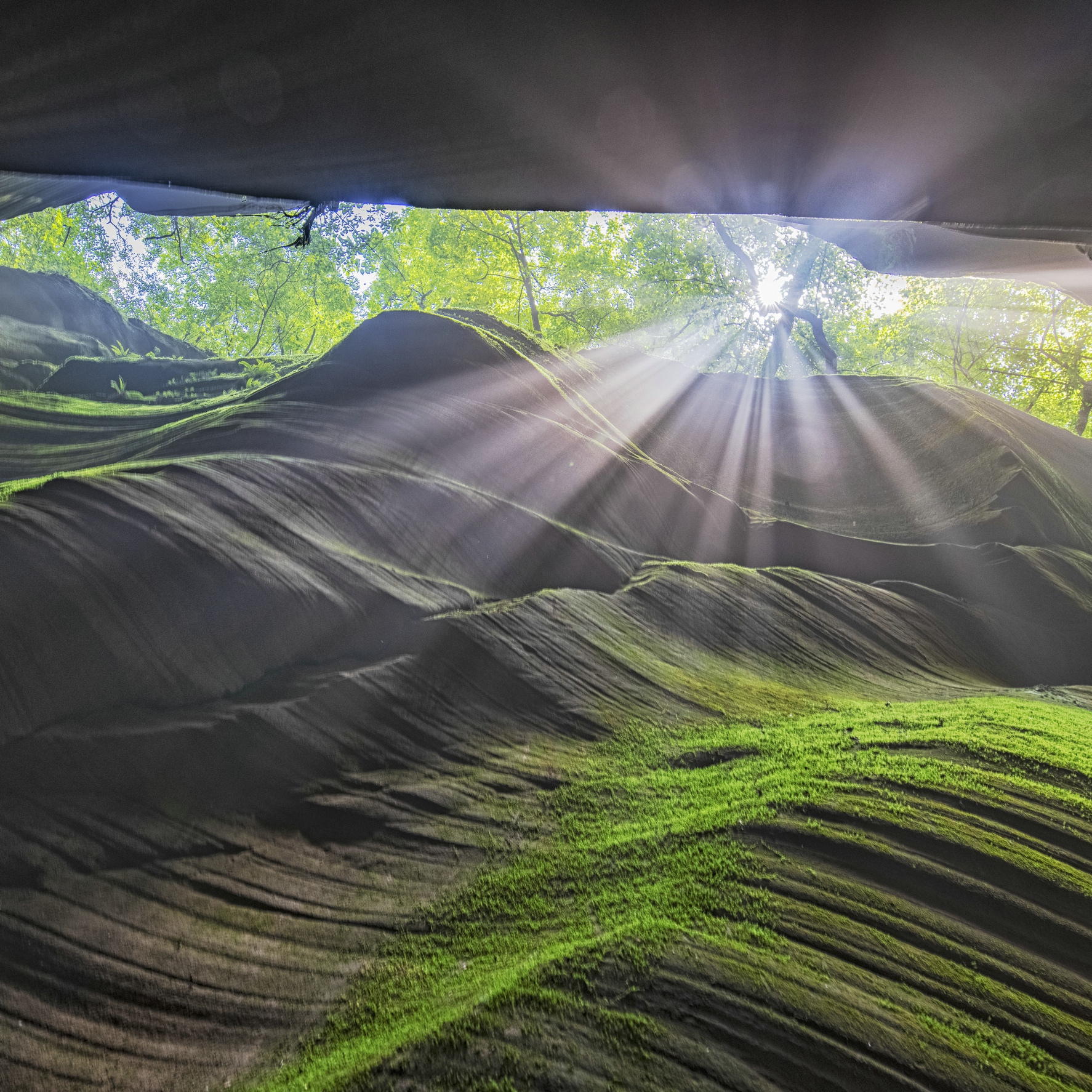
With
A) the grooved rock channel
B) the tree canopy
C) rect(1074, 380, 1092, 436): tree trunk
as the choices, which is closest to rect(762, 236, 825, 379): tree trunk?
the tree canopy

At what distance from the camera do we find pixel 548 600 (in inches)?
240

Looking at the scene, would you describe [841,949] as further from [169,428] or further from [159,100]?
[169,428]

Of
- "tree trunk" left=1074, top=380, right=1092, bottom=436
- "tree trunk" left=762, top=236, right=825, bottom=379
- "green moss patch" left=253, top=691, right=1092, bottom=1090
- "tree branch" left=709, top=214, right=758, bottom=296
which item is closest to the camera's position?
"green moss patch" left=253, top=691, right=1092, bottom=1090

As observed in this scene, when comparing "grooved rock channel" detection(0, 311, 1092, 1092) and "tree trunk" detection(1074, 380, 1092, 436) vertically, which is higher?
"tree trunk" detection(1074, 380, 1092, 436)

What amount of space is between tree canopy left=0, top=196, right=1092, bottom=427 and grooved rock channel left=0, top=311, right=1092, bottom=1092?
16352mm

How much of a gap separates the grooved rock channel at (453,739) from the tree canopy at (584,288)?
1635 centimetres

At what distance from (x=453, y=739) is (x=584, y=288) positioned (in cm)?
2570

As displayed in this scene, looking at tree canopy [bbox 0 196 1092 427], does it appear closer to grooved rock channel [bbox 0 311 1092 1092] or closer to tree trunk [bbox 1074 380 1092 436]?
tree trunk [bbox 1074 380 1092 436]

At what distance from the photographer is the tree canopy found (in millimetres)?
23672

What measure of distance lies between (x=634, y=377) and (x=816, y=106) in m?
12.4

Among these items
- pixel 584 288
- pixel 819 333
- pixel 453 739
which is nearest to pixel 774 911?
pixel 453 739

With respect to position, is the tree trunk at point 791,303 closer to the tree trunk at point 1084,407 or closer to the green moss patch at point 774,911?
the tree trunk at point 1084,407

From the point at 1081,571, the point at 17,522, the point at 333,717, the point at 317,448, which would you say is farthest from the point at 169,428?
the point at 1081,571

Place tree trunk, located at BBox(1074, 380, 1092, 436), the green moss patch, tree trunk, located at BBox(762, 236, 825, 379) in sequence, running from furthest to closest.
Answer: tree trunk, located at BBox(762, 236, 825, 379)
tree trunk, located at BBox(1074, 380, 1092, 436)
the green moss patch
